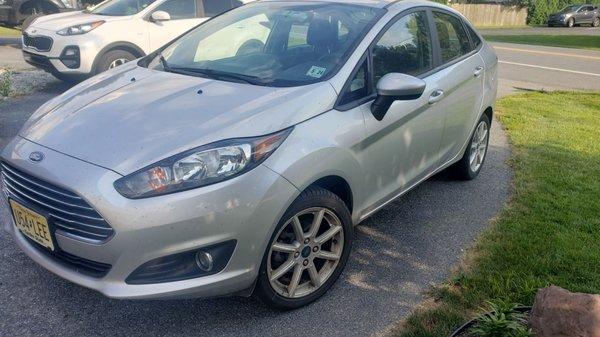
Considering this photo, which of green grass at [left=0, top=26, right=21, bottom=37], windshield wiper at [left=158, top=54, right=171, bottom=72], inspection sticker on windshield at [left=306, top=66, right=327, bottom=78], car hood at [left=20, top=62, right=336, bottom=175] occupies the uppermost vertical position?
inspection sticker on windshield at [left=306, top=66, right=327, bottom=78]

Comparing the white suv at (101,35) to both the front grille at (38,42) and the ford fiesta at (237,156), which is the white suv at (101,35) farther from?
the ford fiesta at (237,156)

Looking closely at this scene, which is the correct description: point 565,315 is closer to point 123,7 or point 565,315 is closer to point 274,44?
point 274,44

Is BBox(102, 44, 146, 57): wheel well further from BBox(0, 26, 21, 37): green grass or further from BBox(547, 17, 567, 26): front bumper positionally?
BBox(547, 17, 567, 26): front bumper

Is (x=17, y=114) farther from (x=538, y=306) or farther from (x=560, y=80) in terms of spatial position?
(x=560, y=80)

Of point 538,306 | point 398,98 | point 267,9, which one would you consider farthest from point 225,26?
point 538,306

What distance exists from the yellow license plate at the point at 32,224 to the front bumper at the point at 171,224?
0.09 meters

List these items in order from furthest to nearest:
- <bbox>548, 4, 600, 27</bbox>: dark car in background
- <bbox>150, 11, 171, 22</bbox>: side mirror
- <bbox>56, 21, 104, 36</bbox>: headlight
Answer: <bbox>548, 4, 600, 27</bbox>: dark car in background < <bbox>150, 11, 171, 22</bbox>: side mirror < <bbox>56, 21, 104, 36</bbox>: headlight

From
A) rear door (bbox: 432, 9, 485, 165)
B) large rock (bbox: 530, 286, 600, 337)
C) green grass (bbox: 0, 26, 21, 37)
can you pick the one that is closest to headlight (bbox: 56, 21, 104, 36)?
rear door (bbox: 432, 9, 485, 165)

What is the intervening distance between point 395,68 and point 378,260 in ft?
4.29

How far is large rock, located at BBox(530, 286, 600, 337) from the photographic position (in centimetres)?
229

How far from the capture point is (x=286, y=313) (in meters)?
3.08

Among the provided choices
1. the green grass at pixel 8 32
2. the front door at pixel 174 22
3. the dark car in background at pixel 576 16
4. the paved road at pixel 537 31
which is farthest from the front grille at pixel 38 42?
the dark car in background at pixel 576 16

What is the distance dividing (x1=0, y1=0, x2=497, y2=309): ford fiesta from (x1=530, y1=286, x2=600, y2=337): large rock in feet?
3.83

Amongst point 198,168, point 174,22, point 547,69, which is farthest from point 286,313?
point 547,69
